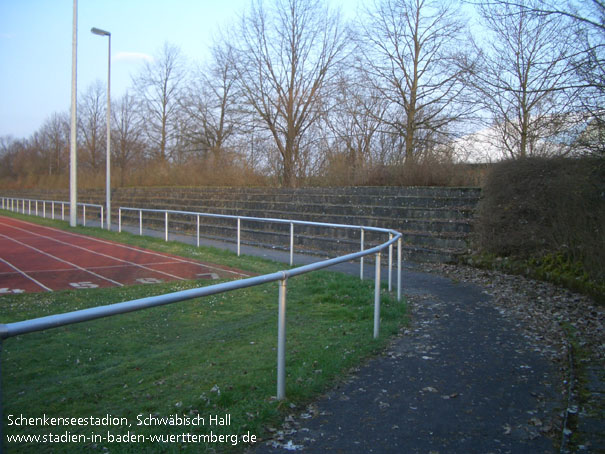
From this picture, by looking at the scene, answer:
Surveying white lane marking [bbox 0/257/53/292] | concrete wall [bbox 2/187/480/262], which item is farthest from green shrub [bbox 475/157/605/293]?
white lane marking [bbox 0/257/53/292]

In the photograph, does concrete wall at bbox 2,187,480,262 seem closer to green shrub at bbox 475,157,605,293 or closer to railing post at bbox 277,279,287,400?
green shrub at bbox 475,157,605,293

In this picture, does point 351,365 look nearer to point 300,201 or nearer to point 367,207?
point 367,207

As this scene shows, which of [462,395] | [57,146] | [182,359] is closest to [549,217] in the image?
[462,395]

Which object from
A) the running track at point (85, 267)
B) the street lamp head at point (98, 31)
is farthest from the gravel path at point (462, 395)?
the street lamp head at point (98, 31)

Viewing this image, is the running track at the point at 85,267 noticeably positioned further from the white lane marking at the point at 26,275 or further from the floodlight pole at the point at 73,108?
the floodlight pole at the point at 73,108

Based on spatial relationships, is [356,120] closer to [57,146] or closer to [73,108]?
[73,108]

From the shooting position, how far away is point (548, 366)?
5.10m

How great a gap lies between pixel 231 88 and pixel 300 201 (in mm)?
13521

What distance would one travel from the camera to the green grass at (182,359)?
3.88 meters

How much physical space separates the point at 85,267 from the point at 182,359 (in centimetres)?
789

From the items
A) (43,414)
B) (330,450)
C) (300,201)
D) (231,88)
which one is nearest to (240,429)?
(330,450)

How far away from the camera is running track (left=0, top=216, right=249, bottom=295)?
33.3 ft

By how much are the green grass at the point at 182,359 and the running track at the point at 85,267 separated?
1.65 m

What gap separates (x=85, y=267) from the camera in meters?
12.2
